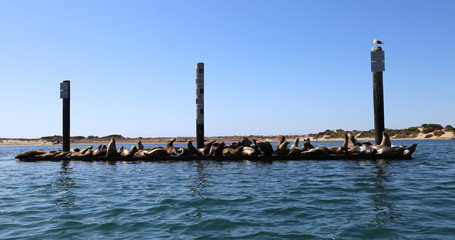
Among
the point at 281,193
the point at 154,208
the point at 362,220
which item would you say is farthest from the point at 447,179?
the point at 154,208

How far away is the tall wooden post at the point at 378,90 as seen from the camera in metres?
18.0

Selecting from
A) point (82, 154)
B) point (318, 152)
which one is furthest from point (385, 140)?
point (82, 154)

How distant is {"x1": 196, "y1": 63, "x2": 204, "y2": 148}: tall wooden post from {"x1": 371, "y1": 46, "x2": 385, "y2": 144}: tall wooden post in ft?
32.7

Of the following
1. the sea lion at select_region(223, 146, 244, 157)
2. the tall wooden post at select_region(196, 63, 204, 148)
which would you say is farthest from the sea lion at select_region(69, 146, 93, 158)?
the sea lion at select_region(223, 146, 244, 157)

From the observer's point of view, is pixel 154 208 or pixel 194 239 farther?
pixel 154 208

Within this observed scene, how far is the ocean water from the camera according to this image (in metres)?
5.42

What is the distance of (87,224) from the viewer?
6.11 metres

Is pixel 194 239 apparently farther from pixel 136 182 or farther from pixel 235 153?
pixel 235 153

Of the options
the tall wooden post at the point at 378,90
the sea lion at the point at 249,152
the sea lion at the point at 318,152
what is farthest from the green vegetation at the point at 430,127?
the sea lion at the point at 249,152

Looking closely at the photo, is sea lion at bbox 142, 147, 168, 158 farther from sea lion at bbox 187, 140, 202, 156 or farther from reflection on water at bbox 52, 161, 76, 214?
reflection on water at bbox 52, 161, 76, 214

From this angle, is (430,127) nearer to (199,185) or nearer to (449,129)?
(449,129)

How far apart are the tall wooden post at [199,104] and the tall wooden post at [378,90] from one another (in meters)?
9.96

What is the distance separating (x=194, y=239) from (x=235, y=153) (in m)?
13.3

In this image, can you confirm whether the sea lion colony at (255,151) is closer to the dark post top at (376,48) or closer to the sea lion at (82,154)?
the sea lion at (82,154)
